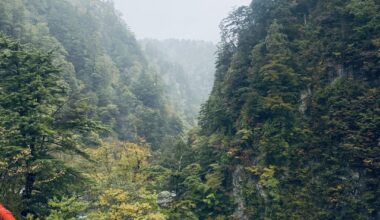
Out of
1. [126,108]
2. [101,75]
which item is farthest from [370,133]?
[101,75]

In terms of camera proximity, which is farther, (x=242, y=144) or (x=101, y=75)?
(x=101, y=75)

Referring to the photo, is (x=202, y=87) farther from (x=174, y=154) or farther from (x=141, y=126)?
(x=174, y=154)

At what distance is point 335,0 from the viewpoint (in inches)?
1270

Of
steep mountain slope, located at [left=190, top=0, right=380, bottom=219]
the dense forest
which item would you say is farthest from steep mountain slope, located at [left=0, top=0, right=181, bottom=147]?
steep mountain slope, located at [left=190, top=0, right=380, bottom=219]

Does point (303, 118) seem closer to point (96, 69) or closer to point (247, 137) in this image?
point (247, 137)

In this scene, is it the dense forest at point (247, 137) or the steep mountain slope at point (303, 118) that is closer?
the dense forest at point (247, 137)

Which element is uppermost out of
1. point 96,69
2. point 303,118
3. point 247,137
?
point 96,69

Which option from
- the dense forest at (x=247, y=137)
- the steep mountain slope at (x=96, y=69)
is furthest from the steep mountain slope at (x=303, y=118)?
the steep mountain slope at (x=96, y=69)

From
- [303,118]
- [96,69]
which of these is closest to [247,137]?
[303,118]

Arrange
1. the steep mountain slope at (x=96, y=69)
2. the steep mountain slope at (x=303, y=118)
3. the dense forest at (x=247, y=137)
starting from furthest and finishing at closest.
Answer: the steep mountain slope at (x=96, y=69), the steep mountain slope at (x=303, y=118), the dense forest at (x=247, y=137)

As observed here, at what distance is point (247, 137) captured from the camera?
105 ft

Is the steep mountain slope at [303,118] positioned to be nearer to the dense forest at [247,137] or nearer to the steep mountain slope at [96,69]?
the dense forest at [247,137]

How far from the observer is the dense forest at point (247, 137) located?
65.6 ft

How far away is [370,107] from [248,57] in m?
14.0
